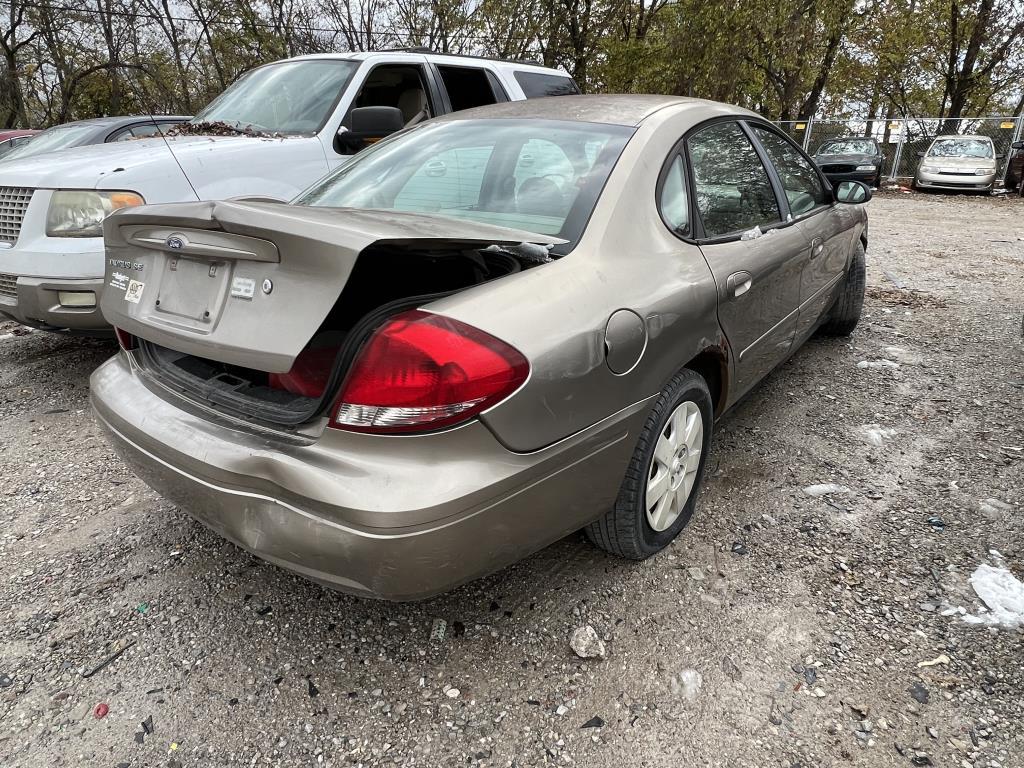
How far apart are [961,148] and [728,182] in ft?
61.2

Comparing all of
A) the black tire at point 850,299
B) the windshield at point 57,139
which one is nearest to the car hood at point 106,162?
the windshield at point 57,139

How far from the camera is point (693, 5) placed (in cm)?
1622

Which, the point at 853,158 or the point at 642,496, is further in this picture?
the point at 853,158

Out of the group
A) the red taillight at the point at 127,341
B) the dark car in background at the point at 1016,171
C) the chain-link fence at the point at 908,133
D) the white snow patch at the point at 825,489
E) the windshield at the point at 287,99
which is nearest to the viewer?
the red taillight at the point at 127,341

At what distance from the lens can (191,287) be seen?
5.99 feet

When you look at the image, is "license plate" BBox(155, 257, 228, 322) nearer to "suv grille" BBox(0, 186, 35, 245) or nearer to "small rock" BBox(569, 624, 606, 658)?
"small rock" BBox(569, 624, 606, 658)

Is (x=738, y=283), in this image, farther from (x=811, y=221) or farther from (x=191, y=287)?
(x=191, y=287)

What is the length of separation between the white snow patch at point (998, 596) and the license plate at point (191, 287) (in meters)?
2.50

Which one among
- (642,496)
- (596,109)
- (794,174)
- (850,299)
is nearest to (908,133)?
(850,299)

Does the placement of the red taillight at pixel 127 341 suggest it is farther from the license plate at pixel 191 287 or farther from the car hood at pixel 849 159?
the car hood at pixel 849 159

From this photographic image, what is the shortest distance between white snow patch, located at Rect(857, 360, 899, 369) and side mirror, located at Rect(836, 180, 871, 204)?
1112 millimetres

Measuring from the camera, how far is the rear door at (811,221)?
3.32 meters

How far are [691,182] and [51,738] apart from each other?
104 inches

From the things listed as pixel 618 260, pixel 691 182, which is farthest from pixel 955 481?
pixel 618 260
